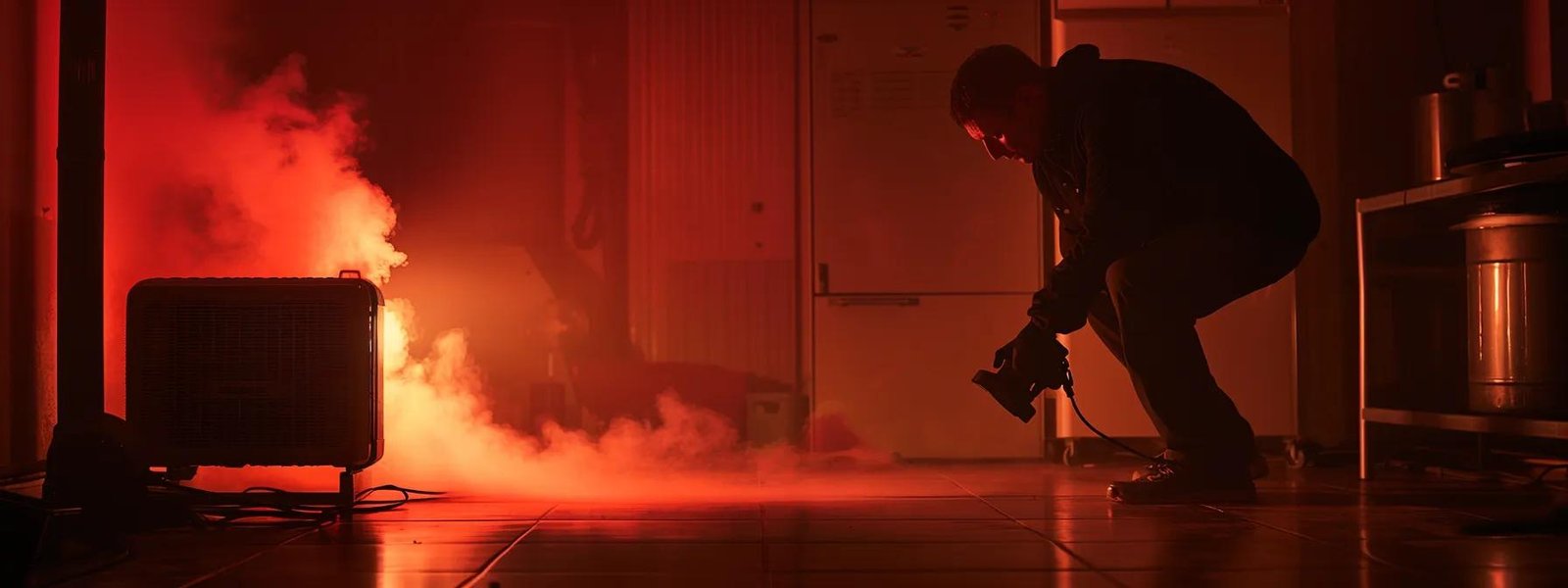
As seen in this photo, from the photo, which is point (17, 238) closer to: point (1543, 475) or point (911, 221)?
point (911, 221)

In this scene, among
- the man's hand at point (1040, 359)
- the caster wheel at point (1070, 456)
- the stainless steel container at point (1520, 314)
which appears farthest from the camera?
the caster wheel at point (1070, 456)

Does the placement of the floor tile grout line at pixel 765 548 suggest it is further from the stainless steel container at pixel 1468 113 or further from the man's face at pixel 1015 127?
the stainless steel container at pixel 1468 113

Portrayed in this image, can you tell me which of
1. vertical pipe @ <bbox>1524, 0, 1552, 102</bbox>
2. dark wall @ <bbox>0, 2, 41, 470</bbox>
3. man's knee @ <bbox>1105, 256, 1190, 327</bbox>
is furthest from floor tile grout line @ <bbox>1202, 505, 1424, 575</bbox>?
dark wall @ <bbox>0, 2, 41, 470</bbox>

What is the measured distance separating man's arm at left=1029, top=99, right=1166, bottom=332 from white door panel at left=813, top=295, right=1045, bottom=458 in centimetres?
147

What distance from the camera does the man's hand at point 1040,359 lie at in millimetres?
2383

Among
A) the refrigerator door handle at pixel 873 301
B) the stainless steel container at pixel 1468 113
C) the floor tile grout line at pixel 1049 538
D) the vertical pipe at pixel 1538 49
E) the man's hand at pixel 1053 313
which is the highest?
the vertical pipe at pixel 1538 49

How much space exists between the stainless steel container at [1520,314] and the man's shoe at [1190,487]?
791 mm

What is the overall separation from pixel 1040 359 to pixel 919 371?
158 centimetres

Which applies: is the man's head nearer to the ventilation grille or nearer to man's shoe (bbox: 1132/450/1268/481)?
man's shoe (bbox: 1132/450/1268/481)

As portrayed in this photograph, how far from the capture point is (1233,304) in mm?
3842

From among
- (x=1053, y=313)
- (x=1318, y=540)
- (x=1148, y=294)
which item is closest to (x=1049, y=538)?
(x=1318, y=540)

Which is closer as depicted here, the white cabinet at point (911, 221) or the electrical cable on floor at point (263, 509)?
the electrical cable on floor at point (263, 509)

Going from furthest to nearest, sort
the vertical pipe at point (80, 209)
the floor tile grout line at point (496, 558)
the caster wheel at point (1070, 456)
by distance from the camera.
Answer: the caster wheel at point (1070, 456)
the vertical pipe at point (80, 209)
the floor tile grout line at point (496, 558)

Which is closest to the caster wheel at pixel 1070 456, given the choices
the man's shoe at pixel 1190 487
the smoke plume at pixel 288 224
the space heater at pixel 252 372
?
the smoke plume at pixel 288 224
